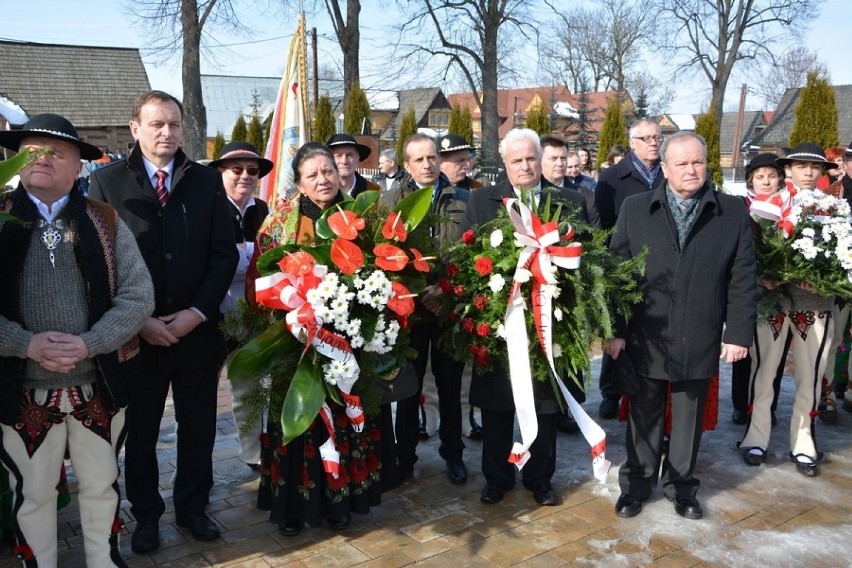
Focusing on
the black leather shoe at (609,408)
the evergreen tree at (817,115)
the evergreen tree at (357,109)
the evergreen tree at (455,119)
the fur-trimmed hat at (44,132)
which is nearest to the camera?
the fur-trimmed hat at (44,132)

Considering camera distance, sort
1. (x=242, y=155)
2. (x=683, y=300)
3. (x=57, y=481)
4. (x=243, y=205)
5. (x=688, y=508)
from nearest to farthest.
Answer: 1. (x=57, y=481)
2. (x=683, y=300)
3. (x=688, y=508)
4. (x=242, y=155)
5. (x=243, y=205)

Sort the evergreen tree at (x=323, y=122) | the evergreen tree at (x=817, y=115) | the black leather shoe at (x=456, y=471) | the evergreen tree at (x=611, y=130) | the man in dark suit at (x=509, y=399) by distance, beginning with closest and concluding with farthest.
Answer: the man in dark suit at (x=509, y=399), the black leather shoe at (x=456, y=471), the evergreen tree at (x=817, y=115), the evergreen tree at (x=323, y=122), the evergreen tree at (x=611, y=130)

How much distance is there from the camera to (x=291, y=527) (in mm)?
3693

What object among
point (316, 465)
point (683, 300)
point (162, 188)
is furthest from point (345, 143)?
point (683, 300)

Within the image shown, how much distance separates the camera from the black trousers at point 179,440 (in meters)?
3.61

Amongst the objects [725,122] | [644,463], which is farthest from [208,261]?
[725,122]

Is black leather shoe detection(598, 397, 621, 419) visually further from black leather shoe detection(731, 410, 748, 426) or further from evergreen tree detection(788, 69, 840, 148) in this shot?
evergreen tree detection(788, 69, 840, 148)

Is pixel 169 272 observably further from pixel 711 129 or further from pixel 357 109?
pixel 711 129

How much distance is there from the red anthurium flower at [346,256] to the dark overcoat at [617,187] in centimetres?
280

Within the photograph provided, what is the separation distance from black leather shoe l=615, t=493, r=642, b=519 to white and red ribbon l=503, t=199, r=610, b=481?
0.31 m

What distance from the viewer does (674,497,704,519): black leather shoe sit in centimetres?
387

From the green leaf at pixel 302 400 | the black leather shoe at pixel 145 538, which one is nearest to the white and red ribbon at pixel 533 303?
the green leaf at pixel 302 400

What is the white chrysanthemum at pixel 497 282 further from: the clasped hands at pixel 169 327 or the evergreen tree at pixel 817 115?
the evergreen tree at pixel 817 115

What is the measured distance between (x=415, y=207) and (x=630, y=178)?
2622mm
